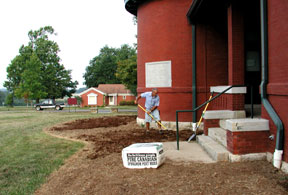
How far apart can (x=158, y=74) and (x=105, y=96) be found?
45650 millimetres

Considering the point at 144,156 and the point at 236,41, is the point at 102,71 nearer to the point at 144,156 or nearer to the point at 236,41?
the point at 236,41

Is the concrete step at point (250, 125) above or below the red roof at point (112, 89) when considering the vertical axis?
below

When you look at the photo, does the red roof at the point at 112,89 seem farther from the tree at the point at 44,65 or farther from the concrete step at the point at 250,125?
the concrete step at the point at 250,125

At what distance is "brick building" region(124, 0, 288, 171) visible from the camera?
182 inches

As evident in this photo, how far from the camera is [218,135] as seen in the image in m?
6.27

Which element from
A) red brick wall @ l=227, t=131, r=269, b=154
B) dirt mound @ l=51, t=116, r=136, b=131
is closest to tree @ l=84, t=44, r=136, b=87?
dirt mound @ l=51, t=116, r=136, b=131

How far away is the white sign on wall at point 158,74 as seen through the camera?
1059 cm

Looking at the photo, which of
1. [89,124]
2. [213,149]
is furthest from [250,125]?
[89,124]

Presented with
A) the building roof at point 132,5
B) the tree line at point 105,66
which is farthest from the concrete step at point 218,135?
the tree line at point 105,66

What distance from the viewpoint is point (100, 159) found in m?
5.90

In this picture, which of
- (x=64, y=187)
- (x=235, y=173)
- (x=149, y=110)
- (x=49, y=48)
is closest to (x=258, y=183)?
(x=235, y=173)

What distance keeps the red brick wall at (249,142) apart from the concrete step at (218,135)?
0.73 m

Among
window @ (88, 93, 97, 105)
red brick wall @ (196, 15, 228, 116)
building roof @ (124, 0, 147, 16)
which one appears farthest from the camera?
window @ (88, 93, 97, 105)

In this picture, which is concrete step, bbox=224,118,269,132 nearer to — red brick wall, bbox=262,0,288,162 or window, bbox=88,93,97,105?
red brick wall, bbox=262,0,288,162
